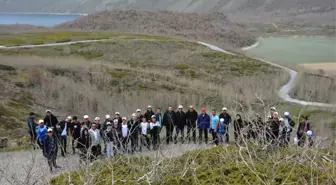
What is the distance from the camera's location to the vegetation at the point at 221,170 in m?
7.04

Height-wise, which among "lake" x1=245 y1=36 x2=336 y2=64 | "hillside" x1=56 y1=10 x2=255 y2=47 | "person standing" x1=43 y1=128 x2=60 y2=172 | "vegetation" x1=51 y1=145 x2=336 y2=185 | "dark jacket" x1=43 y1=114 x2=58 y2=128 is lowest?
"person standing" x1=43 y1=128 x2=60 y2=172

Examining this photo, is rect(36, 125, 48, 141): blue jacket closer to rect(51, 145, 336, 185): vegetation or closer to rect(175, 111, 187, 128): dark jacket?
rect(175, 111, 187, 128): dark jacket

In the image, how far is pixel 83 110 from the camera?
1030 inches

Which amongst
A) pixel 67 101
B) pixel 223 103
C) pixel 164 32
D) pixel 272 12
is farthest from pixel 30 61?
pixel 272 12

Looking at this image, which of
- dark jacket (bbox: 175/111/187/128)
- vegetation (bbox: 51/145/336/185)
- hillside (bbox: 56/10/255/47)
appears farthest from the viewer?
hillside (bbox: 56/10/255/47)

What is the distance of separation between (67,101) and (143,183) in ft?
68.0

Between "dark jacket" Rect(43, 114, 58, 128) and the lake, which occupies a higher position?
the lake

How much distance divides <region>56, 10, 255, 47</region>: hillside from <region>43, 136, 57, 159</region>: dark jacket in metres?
74.4

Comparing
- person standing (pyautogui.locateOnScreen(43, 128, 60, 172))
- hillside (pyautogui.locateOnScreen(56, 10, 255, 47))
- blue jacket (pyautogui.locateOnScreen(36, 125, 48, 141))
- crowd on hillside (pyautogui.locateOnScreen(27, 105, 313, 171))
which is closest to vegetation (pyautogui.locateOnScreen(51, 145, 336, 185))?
crowd on hillside (pyautogui.locateOnScreen(27, 105, 313, 171))

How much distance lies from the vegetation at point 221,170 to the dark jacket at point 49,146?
4601 millimetres

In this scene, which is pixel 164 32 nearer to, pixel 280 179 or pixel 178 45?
pixel 178 45

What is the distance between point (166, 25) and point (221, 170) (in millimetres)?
92463

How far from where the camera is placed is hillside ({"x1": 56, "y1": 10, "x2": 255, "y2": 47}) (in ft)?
296

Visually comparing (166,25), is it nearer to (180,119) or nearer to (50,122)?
(180,119)
